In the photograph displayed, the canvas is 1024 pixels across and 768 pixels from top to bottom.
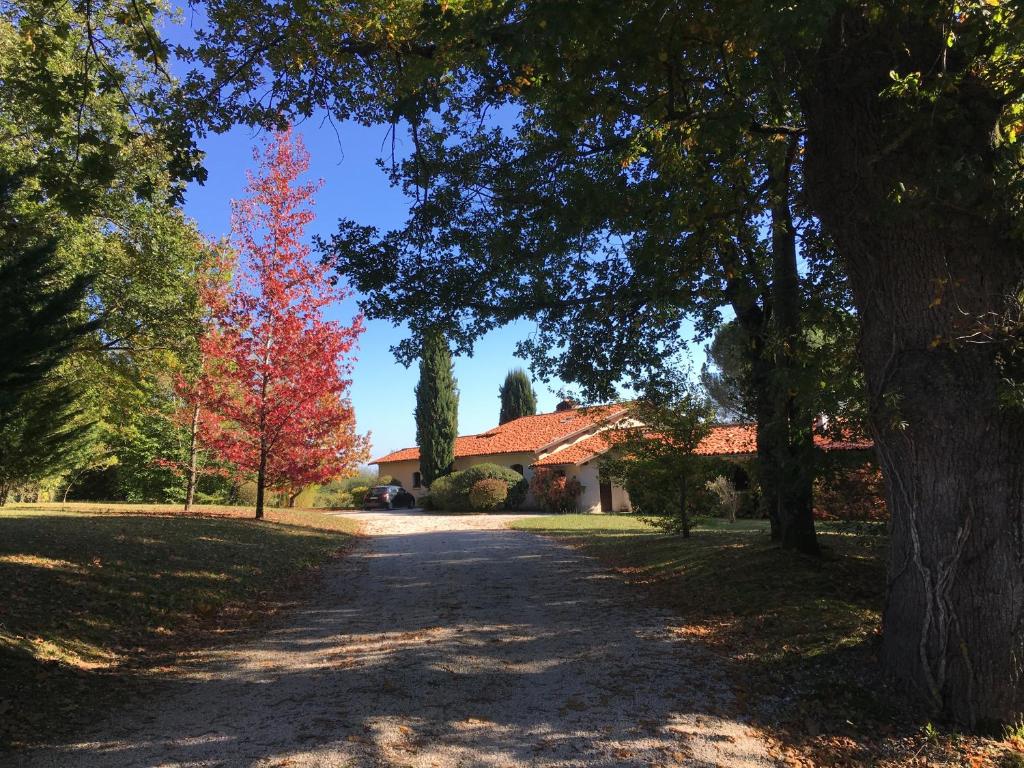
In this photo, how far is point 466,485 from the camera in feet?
99.6

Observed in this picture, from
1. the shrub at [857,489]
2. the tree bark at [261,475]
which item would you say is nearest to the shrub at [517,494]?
the tree bark at [261,475]

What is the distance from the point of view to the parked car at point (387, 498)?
120 feet

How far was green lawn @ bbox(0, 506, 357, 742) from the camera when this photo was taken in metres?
5.02

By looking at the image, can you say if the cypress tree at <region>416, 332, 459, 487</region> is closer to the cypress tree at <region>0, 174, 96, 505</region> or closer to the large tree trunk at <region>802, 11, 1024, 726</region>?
the cypress tree at <region>0, 174, 96, 505</region>

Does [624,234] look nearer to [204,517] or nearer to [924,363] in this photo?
[924,363]

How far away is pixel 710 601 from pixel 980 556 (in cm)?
408

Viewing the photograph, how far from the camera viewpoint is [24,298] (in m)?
6.85

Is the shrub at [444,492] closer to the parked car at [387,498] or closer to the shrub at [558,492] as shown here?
the shrub at [558,492]

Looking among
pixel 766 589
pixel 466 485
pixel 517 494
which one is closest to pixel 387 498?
pixel 466 485

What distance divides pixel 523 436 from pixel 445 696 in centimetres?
3040

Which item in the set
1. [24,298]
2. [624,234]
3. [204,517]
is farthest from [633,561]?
[204,517]

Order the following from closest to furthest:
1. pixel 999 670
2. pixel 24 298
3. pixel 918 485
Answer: pixel 999 670 < pixel 918 485 < pixel 24 298

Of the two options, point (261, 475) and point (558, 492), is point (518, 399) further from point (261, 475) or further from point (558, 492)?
point (261, 475)

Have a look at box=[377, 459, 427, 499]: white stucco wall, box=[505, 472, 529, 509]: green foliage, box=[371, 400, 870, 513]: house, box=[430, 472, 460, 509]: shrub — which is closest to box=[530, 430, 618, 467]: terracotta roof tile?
box=[371, 400, 870, 513]: house
